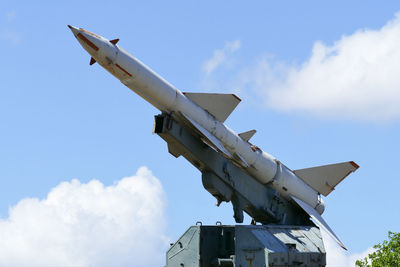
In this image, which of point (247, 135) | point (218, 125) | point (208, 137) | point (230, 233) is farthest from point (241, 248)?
point (247, 135)

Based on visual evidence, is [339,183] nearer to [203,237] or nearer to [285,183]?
[285,183]

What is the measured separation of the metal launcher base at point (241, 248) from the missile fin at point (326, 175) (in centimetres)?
246

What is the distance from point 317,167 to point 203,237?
4208mm

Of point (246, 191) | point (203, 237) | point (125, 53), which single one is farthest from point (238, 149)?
point (125, 53)

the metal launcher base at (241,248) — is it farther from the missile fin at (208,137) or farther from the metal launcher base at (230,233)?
A: the missile fin at (208,137)

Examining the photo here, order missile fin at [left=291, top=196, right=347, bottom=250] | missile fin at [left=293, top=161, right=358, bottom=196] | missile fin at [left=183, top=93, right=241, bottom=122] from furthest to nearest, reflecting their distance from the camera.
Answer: missile fin at [left=293, top=161, right=358, bottom=196] < missile fin at [left=291, top=196, right=347, bottom=250] < missile fin at [left=183, top=93, right=241, bottom=122]

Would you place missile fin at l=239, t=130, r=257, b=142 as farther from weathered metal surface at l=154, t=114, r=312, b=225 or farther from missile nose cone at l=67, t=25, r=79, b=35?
missile nose cone at l=67, t=25, r=79, b=35

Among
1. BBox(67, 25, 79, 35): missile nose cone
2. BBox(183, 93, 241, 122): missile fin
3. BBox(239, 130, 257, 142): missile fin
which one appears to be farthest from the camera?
BBox(239, 130, 257, 142): missile fin

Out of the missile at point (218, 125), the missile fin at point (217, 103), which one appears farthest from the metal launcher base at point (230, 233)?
the missile fin at point (217, 103)

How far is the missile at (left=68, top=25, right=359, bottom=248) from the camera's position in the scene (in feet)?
40.9

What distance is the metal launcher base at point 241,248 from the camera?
12297 millimetres

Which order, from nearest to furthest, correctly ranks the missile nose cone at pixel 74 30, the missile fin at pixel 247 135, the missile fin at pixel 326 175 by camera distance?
the missile nose cone at pixel 74 30, the missile fin at pixel 247 135, the missile fin at pixel 326 175

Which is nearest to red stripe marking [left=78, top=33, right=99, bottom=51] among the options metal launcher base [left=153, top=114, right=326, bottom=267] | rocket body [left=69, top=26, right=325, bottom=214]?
rocket body [left=69, top=26, right=325, bottom=214]

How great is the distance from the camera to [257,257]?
1227 cm
